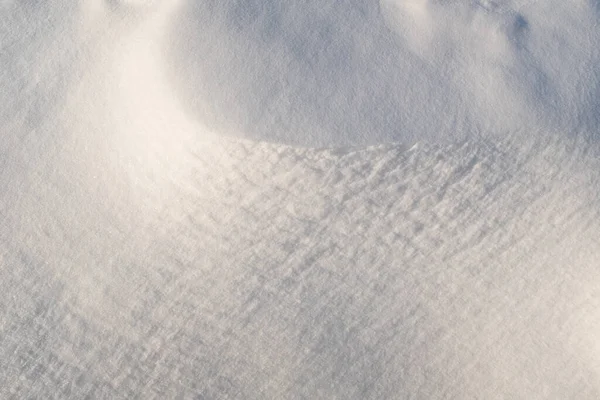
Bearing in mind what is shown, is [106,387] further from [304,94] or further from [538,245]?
[538,245]

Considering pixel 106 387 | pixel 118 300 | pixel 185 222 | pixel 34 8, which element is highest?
pixel 34 8

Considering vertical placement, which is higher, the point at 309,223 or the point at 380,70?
the point at 380,70

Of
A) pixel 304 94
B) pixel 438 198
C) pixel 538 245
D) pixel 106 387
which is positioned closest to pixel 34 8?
pixel 304 94

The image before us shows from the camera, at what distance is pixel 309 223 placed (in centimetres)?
86

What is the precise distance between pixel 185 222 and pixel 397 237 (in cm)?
31

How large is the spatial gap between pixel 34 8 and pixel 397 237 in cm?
73

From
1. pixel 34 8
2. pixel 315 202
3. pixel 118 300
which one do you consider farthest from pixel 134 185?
pixel 34 8

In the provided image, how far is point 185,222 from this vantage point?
2.87ft

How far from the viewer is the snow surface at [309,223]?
835 mm

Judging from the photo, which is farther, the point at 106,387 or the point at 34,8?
the point at 34,8

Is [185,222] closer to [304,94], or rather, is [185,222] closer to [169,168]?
[169,168]

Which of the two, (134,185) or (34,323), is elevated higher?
(134,185)

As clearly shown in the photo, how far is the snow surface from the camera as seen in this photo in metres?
0.83

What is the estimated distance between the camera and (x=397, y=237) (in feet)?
2.81
